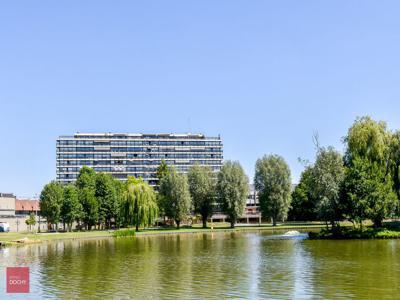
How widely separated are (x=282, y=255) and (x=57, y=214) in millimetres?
68447

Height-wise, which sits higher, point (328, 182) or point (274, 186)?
point (274, 186)

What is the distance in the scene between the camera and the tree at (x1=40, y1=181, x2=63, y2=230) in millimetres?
102938

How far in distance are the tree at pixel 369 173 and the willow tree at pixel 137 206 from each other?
3919 cm

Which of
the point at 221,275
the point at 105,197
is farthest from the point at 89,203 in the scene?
the point at 221,275

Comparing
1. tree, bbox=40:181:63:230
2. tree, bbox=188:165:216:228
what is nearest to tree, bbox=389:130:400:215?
tree, bbox=188:165:216:228

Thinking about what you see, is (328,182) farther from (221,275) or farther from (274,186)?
(274,186)

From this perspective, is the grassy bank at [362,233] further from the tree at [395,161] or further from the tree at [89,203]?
the tree at [89,203]

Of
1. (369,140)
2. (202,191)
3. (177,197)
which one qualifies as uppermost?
(369,140)

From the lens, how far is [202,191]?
113 meters

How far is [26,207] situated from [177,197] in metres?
62.5

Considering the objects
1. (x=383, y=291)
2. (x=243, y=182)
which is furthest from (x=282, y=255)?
(x=243, y=182)

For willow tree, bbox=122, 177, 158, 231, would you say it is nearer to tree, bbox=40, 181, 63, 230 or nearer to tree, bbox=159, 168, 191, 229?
tree, bbox=159, 168, 191, 229

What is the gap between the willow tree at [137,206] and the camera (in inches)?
3659

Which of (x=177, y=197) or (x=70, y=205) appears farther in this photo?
(x=177, y=197)
